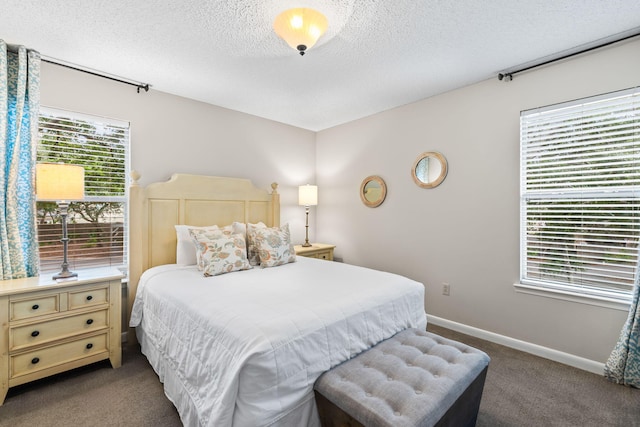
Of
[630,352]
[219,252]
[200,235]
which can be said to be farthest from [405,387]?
[200,235]

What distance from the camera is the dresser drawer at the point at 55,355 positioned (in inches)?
76.5

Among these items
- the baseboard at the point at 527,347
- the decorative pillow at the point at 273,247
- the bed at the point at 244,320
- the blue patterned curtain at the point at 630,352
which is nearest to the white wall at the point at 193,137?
the bed at the point at 244,320

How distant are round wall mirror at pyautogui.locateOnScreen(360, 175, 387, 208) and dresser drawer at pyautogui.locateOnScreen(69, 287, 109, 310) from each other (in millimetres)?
2809

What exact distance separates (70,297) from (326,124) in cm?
332

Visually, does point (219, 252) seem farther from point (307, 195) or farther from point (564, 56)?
point (564, 56)

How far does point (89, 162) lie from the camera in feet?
8.68

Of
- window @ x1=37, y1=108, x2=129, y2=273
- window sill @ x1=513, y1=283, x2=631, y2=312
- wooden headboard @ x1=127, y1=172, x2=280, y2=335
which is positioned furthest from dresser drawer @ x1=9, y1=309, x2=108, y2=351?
window sill @ x1=513, y1=283, x2=631, y2=312

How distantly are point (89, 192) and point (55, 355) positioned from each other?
1327 mm

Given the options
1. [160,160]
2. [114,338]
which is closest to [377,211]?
[160,160]

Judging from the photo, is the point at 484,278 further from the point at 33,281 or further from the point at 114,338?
the point at 33,281

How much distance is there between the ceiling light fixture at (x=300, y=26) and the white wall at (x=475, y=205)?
5.86 ft

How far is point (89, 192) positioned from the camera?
2652 millimetres

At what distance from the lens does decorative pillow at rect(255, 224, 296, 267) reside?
2.75 meters

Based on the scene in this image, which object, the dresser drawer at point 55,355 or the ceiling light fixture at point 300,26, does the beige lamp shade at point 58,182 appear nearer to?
the dresser drawer at point 55,355
